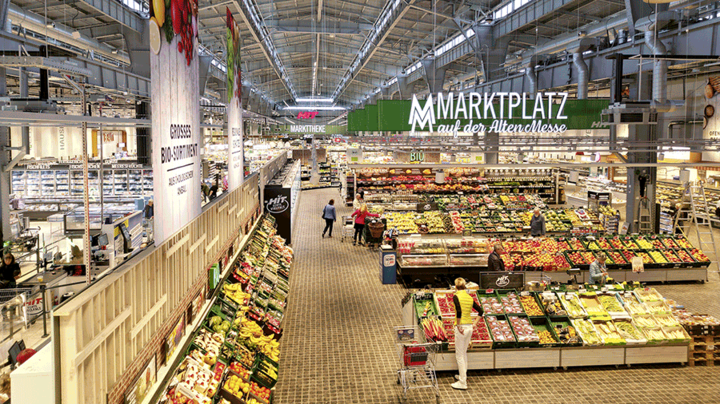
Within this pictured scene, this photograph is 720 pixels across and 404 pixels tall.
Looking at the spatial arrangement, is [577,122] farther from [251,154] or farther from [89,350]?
[251,154]

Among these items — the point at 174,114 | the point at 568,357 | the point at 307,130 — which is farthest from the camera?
the point at 307,130

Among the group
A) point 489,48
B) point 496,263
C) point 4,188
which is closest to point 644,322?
point 496,263

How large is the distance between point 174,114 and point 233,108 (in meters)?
4.37

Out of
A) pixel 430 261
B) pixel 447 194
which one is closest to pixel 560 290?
pixel 430 261

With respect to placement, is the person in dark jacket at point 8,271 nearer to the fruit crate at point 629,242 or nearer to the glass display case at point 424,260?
the glass display case at point 424,260

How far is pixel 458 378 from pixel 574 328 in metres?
1.94

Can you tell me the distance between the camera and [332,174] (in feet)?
125

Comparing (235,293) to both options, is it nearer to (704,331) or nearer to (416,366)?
(416,366)

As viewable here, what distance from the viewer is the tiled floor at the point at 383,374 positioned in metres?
6.72

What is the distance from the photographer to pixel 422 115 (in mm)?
11953

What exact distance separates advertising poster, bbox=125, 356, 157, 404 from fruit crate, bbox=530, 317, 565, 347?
5231mm

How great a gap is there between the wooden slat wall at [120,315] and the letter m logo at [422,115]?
6.86 metres

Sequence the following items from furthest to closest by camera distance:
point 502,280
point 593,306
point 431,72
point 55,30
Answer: point 431,72 < point 55,30 < point 502,280 < point 593,306

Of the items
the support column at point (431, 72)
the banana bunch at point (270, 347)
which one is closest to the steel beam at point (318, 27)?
the support column at point (431, 72)
